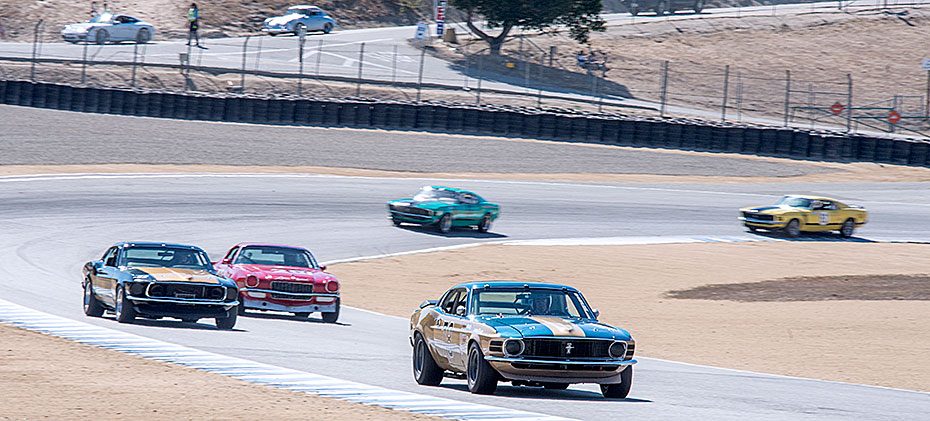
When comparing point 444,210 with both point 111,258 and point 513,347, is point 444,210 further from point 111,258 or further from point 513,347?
point 513,347

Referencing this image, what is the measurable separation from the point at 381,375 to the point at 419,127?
32.3 meters

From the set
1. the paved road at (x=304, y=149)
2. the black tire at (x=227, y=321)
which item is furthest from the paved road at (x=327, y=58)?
the black tire at (x=227, y=321)

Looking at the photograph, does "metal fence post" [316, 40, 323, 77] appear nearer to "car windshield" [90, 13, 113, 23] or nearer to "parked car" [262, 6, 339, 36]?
"parked car" [262, 6, 339, 36]

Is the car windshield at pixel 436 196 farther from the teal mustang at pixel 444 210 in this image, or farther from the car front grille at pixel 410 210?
the car front grille at pixel 410 210

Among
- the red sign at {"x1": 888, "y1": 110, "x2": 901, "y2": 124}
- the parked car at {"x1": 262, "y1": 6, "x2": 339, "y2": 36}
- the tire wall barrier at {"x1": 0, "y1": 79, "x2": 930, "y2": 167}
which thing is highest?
the parked car at {"x1": 262, "y1": 6, "x2": 339, "y2": 36}

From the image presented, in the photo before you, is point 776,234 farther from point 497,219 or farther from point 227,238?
point 227,238

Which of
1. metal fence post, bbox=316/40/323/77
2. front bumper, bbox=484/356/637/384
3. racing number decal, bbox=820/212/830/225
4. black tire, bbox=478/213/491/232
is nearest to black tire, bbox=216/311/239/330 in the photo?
front bumper, bbox=484/356/637/384

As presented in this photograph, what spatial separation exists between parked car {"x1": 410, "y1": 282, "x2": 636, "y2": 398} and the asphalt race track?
0.73ft

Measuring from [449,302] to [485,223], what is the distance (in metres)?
17.9

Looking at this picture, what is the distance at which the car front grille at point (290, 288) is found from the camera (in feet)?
50.4

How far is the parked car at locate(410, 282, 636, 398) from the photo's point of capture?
9.08 meters

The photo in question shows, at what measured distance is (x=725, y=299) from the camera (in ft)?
63.6

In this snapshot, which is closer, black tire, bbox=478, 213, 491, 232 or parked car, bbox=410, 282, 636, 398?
parked car, bbox=410, 282, 636, 398

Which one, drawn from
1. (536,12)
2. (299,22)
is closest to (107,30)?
(299,22)
